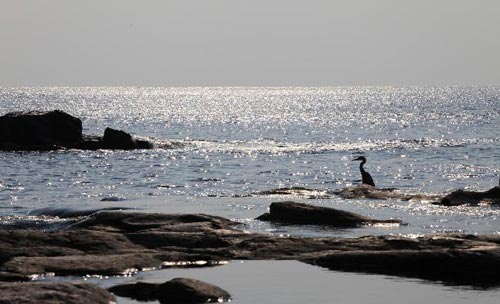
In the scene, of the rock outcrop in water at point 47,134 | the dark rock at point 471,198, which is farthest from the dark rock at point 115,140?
the dark rock at point 471,198

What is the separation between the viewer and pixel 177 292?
19609 millimetres

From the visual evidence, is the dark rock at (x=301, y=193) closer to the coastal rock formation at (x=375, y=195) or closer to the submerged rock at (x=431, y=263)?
the coastal rock formation at (x=375, y=195)

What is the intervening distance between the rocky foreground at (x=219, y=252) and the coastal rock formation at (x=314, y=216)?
14.1ft

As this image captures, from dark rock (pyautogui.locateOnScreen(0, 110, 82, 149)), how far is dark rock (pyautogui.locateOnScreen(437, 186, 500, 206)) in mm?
48814

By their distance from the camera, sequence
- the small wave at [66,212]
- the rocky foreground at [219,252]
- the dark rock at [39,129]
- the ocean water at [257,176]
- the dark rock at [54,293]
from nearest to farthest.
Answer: the dark rock at [54,293], the rocky foreground at [219,252], the small wave at [66,212], the ocean water at [257,176], the dark rock at [39,129]

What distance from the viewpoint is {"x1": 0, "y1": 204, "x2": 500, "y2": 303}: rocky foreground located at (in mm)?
22500

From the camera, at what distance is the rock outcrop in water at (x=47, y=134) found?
83.1 meters

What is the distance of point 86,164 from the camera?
76375mm

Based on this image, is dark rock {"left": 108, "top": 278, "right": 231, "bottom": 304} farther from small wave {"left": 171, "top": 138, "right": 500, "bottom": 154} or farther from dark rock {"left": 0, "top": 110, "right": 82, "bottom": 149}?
small wave {"left": 171, "top": 138, "right": 500, "bottom": 154}

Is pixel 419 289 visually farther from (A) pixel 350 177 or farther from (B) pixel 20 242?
(A) pixel 350 177

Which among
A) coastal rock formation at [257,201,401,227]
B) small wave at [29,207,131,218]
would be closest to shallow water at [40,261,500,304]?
coastal rock formation at [257,201,401,227]

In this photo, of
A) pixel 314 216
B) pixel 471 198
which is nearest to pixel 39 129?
pixel 471 198

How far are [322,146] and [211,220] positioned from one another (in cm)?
7592

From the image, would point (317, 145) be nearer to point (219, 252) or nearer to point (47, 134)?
point (47, 134)
